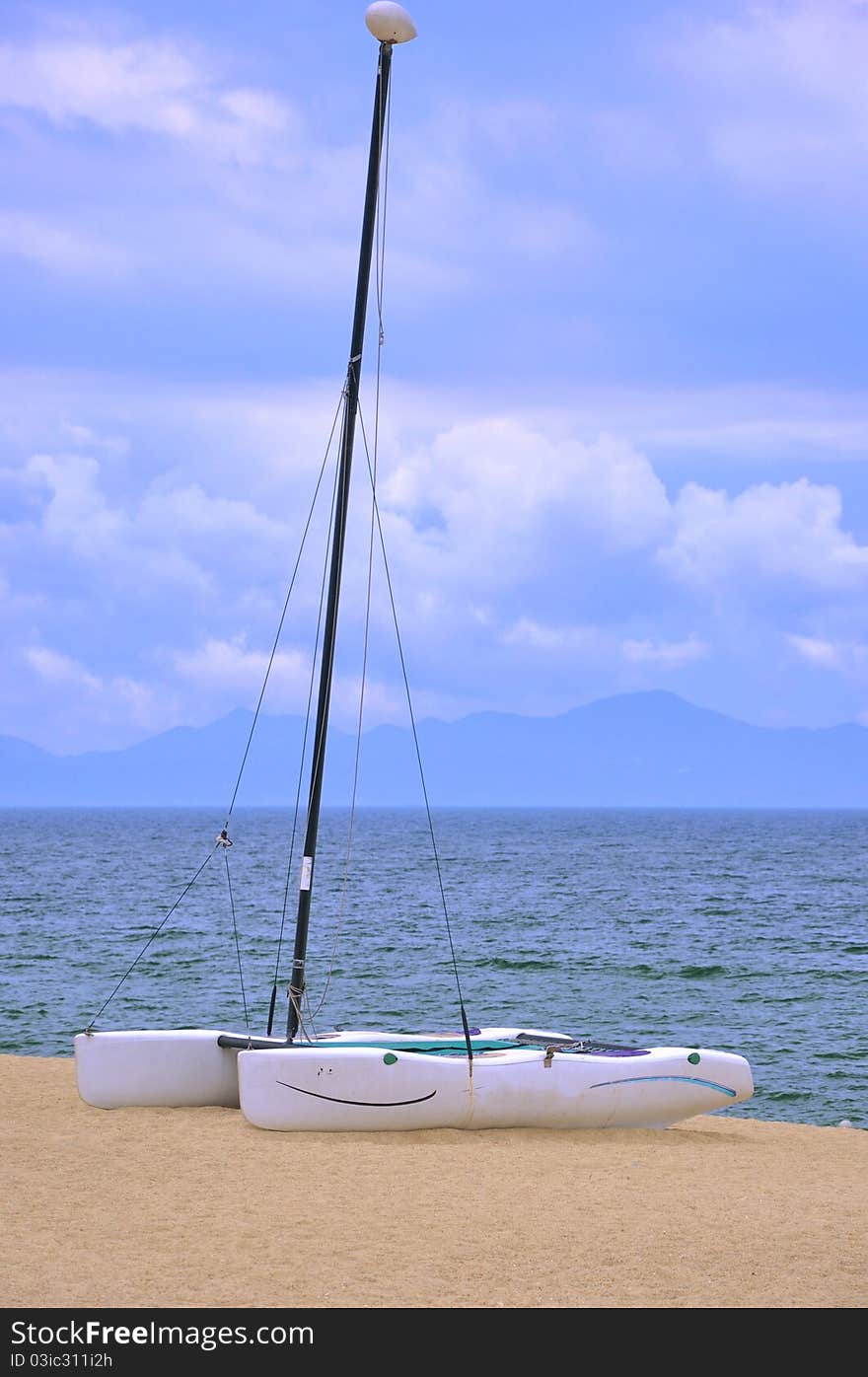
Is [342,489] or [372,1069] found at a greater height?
[342,489]

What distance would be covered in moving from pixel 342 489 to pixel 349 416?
2.97 feet

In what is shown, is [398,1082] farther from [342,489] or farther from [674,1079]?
[342,489]

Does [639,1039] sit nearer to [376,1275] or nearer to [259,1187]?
[259,1187]

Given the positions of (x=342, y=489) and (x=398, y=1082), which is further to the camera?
(x=342, y=489)

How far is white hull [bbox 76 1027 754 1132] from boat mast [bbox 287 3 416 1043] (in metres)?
1.23

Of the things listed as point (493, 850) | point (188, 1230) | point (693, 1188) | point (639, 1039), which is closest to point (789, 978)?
point (639, 1039)

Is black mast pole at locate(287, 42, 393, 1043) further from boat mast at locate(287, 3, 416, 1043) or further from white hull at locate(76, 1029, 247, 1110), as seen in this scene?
white hull at locate(76, 1029, 247, 1110)

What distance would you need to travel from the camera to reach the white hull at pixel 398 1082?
48.9 ft

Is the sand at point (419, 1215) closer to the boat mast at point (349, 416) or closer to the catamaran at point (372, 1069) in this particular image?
the catamaran at point (372, 1069)

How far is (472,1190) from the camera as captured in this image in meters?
12.6

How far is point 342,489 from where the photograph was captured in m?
16.5

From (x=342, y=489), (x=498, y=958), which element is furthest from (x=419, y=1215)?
(x=498, y=958)
